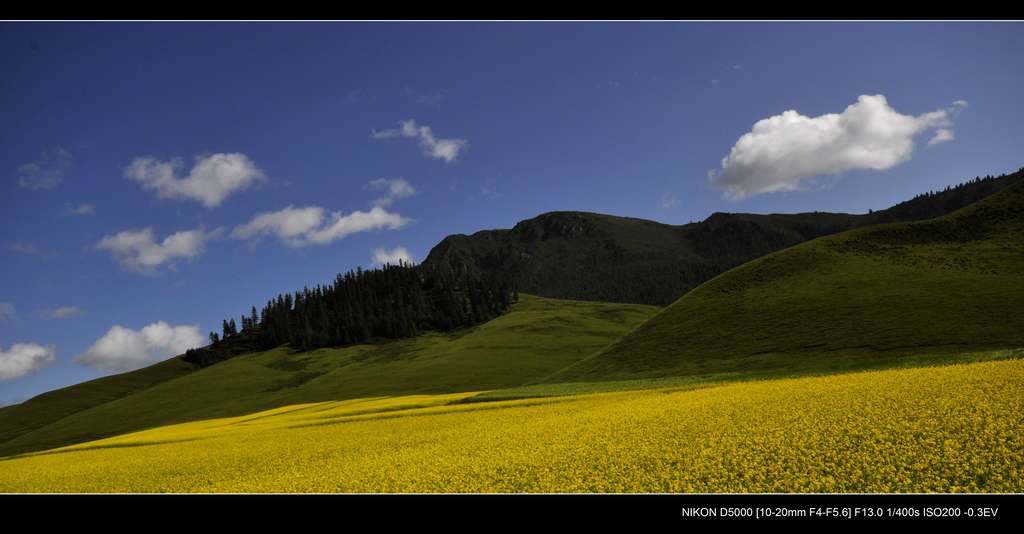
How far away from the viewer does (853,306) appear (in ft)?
227

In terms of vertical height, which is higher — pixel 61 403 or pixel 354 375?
pixel 61 403

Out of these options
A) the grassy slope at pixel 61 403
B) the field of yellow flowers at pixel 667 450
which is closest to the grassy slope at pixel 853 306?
the field of yellow flowers at pixel 667 450

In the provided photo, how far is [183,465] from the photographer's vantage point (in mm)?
32031

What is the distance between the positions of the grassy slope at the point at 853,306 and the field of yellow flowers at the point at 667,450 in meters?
26.6

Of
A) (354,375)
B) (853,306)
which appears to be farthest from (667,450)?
(354,375)

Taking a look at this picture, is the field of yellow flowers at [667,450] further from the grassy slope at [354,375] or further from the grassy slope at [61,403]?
the grassy slope at [61,403]

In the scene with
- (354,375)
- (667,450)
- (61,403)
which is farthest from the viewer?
(61,403)

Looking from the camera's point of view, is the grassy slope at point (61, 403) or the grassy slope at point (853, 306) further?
the grassy slope at point (61, 403)

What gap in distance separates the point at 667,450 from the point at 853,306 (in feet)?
207

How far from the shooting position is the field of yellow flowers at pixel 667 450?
14.8 metres

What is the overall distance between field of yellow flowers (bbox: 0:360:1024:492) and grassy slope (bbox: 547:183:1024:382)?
26.6 metres

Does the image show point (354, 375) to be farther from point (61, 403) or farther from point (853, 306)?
point (853, 306)
